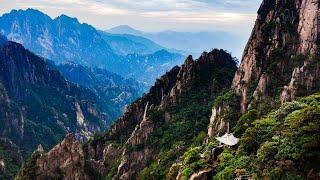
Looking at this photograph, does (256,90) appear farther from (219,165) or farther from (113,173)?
(219,165)

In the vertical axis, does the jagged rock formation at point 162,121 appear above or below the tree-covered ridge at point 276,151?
below

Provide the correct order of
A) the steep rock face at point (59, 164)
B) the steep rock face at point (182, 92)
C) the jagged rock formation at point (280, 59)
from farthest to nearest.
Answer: the steep rock face at point (182, 92) < the steep rock face at point (59, 164) < the jagged rock formation at point (280, 59)

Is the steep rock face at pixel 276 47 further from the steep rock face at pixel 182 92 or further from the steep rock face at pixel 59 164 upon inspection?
the steep rock face at pixel 59 164

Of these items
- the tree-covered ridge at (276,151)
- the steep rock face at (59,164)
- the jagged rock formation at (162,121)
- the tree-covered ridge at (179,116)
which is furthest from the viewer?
the jagged rock formation at (162,121)

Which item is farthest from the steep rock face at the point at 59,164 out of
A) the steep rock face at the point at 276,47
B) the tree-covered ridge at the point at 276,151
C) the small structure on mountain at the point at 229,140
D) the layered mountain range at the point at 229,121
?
→ the small structure on mountain at the point at 229,140

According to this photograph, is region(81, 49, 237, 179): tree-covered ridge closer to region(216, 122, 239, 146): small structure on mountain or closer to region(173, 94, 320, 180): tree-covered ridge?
region(173, 94, 320, 180): tree-covered ridge

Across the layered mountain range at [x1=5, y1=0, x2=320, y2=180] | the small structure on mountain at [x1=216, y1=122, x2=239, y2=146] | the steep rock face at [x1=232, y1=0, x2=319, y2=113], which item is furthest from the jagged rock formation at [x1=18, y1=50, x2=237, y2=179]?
the small structure on mountain at [x1=216, y1=122, x2=239, y2=146]

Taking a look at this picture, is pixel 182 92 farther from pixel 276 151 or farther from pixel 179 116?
pixel 276 151
